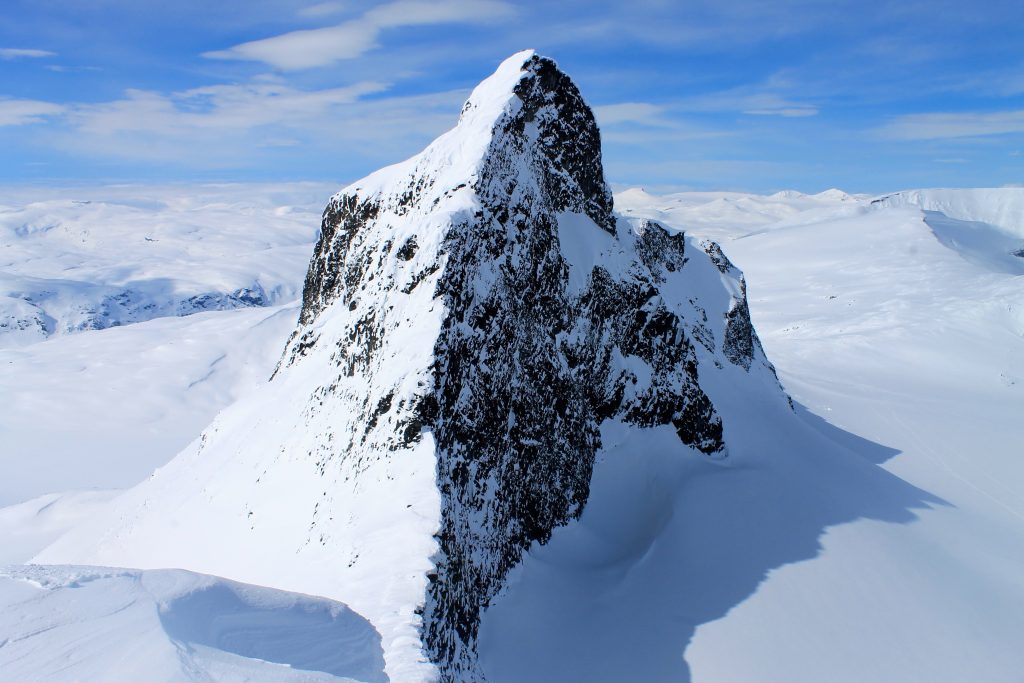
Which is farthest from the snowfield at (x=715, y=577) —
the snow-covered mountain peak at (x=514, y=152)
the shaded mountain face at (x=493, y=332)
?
the snow-covered mountain peak at (x=514, y=152)

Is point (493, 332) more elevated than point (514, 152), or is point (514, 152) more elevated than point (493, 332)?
point (514, 152)

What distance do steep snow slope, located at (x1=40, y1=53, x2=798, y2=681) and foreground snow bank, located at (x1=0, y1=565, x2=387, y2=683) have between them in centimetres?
89

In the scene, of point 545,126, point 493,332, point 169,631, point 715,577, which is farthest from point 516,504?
point 545,126

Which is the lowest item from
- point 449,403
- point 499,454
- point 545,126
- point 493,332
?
point 499,454

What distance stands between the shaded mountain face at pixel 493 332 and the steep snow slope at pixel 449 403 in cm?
6

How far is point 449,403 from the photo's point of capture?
13859 mm

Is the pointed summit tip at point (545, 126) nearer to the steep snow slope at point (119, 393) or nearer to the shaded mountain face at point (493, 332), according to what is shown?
the shaded mountain face at point (493, 332)

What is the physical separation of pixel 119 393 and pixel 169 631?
277ft

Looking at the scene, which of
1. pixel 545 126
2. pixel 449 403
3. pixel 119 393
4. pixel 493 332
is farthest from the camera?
pixel 119 393

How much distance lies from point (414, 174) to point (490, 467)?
9486mm

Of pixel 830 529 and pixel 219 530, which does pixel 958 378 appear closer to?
pixel 830 529

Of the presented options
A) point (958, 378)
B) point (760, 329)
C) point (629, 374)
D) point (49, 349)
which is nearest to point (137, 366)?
point (49, 349)

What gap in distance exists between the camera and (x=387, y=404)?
1412 centimetres

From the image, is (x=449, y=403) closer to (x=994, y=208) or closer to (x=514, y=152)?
(x=514, y=152)
